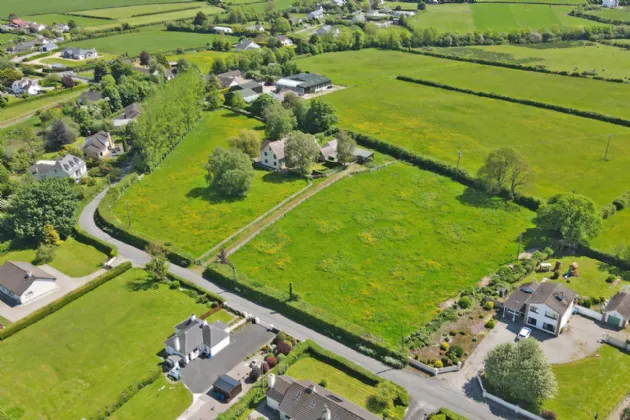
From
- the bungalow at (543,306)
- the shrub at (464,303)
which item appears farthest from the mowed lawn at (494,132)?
the shrub at (464,303)

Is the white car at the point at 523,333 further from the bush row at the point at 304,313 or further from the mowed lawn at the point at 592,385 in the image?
the bush row at the point at 304,313

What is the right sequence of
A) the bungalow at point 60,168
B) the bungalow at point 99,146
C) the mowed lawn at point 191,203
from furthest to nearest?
1. the bungalow at point 99,146
2. the bungalow at point 60,168
3. the mowed lawn at point 191,203

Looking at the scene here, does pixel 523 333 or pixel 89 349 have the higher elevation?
pixel 523 333

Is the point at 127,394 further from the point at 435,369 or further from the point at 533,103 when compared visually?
the point at 533,103

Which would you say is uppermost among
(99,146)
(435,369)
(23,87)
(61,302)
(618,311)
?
(23,87)

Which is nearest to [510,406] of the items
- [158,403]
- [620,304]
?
[620,304]
